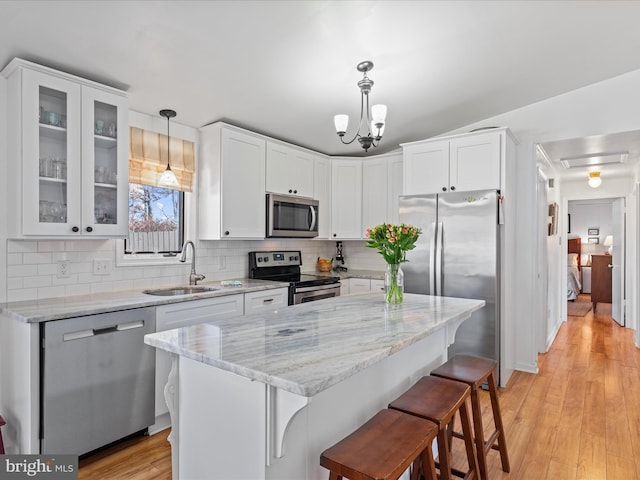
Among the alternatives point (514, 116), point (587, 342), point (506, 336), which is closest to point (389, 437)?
point (506, 336)

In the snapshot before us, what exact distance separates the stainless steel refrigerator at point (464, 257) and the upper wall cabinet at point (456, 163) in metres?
0.13

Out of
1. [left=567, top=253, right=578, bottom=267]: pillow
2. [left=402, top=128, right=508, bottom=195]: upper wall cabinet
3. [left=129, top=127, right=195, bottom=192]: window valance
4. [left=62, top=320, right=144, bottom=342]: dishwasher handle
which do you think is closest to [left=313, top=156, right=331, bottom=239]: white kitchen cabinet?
[left=402, top=128, right=508, bottom=195]: upper wall cabinet

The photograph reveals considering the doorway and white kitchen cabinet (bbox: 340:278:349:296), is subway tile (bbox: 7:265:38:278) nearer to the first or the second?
white kitchen cabinet (bbox: 340:278:349:296)

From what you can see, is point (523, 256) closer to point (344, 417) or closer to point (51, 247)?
point (344, 417)

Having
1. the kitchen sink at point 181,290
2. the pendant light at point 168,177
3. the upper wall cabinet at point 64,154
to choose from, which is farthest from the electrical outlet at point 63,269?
the pendant light at point 168,177

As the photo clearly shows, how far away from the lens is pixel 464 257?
3549mm

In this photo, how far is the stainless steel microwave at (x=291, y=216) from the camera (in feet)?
12.5

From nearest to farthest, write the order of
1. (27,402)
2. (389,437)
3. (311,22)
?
(389,437), (27,402), (311,22)

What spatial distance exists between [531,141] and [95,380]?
432 centimetres

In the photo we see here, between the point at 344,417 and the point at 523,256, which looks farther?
the point at 523,256

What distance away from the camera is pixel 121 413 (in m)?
2.37

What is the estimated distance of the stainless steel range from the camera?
3.68 metres

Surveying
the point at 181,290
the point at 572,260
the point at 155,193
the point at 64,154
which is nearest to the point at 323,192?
the point at 155,193

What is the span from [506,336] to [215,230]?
2.93 m
